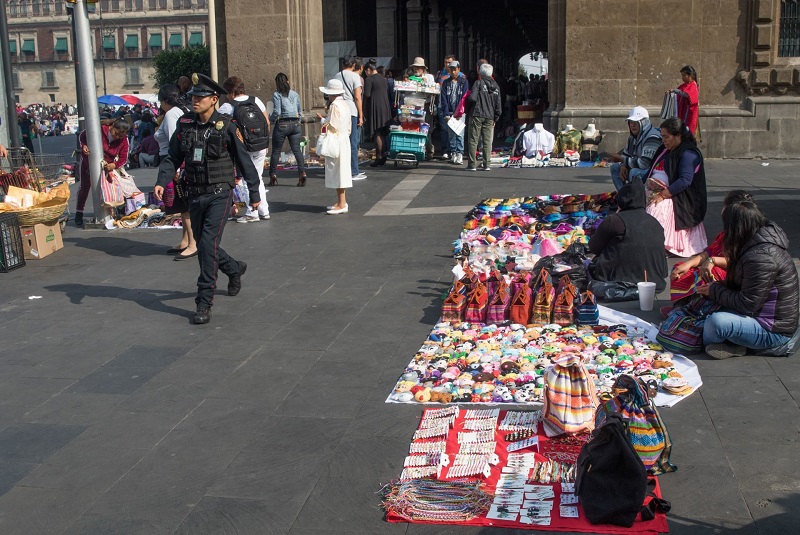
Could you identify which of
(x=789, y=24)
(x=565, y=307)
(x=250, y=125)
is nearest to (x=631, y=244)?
(x=565, y=307)

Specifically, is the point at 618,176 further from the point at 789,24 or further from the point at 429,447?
the point at 789,24

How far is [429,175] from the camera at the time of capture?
14867mm

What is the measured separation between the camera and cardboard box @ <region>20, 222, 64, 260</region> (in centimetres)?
979

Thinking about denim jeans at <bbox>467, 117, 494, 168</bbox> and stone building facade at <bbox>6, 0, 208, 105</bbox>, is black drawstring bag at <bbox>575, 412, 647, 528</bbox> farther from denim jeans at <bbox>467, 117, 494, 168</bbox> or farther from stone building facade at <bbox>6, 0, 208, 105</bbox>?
stone building facade at <bbox>6, 0, 208, 105</bbox>

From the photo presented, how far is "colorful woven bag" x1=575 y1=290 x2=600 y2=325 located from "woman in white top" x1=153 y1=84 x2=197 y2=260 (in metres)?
4.67

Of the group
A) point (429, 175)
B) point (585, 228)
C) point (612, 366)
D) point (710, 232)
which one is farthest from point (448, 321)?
point (429, 175)

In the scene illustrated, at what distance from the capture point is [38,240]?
388 inches

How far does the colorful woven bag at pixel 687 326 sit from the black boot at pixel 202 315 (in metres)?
3.48

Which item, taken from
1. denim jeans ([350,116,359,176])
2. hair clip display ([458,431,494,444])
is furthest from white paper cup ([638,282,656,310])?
denim jeans ([350,116,359,176])

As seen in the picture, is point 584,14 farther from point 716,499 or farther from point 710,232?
point 716,499

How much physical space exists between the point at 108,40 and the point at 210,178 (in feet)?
286

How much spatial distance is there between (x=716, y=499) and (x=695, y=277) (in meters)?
2.59

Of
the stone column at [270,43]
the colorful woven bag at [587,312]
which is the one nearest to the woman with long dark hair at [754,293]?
the colorful woven bag at [587,312]

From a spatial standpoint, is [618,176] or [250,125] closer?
[618,176]
